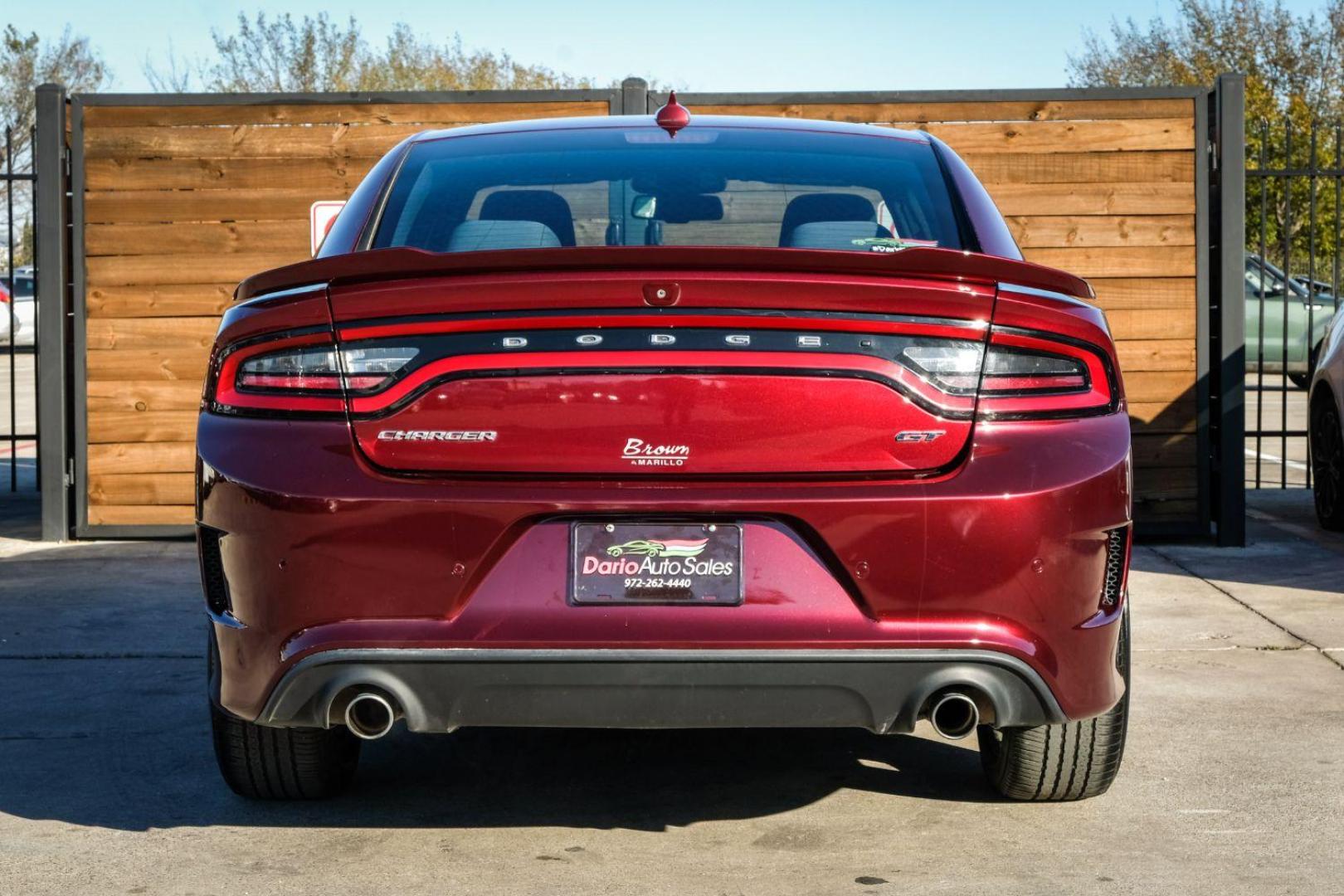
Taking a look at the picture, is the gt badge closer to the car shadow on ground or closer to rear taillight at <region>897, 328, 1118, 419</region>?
rear taillight at <region>897, 328, 1118, 419</region>

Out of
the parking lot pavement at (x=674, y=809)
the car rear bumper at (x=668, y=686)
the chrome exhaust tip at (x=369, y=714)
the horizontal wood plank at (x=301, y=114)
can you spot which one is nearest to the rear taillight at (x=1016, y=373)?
the car rear bumper at (x=668, y=686)

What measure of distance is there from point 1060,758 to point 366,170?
5.45m

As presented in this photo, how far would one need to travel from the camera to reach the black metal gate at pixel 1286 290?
10625 millimetres

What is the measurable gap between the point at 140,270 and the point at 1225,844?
6362mm

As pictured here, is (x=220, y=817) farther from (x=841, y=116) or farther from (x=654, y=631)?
(x=841, y=116)

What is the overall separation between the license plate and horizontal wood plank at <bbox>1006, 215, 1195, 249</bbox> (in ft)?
18.1

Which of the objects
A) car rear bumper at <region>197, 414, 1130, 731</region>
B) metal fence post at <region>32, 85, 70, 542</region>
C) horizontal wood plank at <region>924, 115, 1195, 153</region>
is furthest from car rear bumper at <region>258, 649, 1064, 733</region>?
metal fence post at <region>32, 85, 70, 542</region>

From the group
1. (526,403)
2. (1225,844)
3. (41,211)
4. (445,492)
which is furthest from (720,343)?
(41,211)

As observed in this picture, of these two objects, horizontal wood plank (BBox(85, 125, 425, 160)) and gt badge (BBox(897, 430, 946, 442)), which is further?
horizontal wood plank (BBox(85, 125, 425, 160))

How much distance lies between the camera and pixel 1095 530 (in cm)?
349

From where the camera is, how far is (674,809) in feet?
13.9

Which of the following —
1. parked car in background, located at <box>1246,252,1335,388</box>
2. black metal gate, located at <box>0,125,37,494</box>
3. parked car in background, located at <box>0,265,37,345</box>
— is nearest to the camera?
black metal gate, located at <box>0,125,37,494</box>

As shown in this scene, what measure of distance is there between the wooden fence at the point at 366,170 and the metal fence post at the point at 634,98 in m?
0.06

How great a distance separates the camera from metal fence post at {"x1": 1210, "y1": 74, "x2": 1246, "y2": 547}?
842cm
